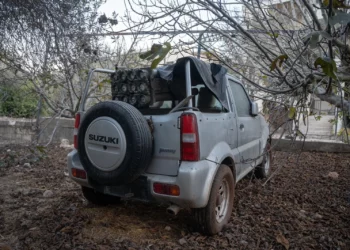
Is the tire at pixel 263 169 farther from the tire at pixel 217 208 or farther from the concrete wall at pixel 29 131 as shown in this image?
the concrete wall at pixel 29 131

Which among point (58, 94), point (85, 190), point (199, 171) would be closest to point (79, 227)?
point (85, 190)

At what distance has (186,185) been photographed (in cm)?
257

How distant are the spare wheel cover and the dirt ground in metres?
0.72

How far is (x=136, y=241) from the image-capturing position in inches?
107

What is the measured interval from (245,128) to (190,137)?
158 cm

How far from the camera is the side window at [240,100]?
3.94 m

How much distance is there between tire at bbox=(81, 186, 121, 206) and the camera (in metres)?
3.39

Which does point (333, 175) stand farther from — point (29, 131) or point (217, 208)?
point (29, 131)

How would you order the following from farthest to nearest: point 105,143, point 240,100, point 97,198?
point 240,100, point 97,198, point 105,143

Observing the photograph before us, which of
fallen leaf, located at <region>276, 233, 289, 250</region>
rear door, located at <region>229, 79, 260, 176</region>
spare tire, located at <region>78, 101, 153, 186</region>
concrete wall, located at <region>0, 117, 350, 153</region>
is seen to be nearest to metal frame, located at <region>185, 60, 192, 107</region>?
spare tire, located at <region>78, 101, 153, 186</region>

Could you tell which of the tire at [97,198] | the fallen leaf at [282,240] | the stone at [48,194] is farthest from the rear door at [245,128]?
the stone at [48,194]

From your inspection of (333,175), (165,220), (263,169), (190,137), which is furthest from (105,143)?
(333,175)

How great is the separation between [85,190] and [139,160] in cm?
116

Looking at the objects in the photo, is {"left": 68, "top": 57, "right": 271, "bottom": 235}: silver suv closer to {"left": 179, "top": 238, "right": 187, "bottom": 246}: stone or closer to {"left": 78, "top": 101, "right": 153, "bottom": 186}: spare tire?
{"left": 78, "top": 101, "right": 153, "bottom": 186}: spare tire
